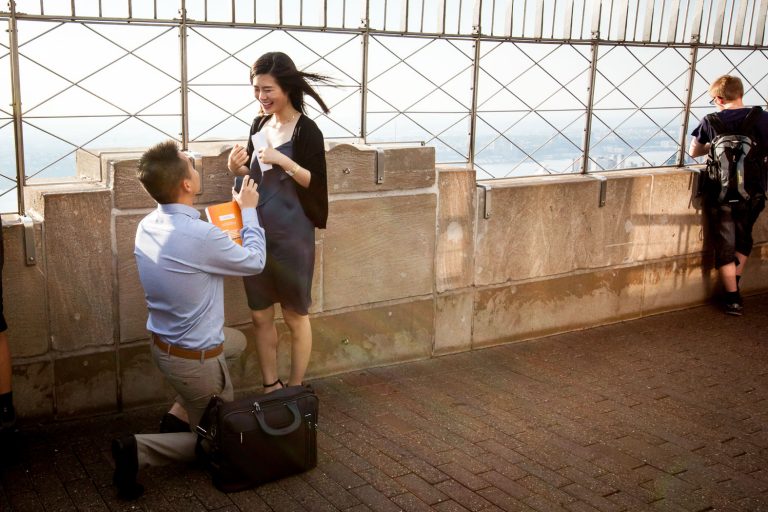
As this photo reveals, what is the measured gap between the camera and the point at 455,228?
6191 millimetres

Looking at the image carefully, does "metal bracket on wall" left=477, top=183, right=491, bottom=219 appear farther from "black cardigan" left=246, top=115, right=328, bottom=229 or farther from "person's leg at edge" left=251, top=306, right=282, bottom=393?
"person's leg at edge" left=251, top=306, right=282, bottom=393

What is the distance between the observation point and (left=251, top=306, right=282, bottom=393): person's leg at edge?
5.09m

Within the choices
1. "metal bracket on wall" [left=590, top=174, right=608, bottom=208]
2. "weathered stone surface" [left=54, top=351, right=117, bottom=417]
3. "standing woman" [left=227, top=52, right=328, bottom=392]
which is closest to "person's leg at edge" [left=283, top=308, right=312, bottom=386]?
"standing woman" [left=227, top=52, right=328, bottom=392]

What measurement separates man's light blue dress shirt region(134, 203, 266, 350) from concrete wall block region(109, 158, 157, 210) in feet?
2.44

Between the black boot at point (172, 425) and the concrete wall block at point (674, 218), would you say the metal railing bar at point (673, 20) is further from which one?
the black boot at point (172, 425)

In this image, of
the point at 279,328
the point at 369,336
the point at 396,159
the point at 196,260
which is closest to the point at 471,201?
the point at 396,159

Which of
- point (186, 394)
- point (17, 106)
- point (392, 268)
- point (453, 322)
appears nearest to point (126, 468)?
point (186, 394)

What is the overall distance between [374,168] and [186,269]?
2.01m

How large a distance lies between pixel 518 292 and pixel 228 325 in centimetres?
243

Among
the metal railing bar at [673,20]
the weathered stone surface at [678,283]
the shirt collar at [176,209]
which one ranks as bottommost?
the weathered stone surface at [678,283]

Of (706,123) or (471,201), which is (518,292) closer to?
(471,201)

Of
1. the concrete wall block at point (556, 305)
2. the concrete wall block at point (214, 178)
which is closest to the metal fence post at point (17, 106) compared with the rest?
the concrete wall block at point (214, 178)

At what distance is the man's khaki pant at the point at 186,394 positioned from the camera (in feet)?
13.4

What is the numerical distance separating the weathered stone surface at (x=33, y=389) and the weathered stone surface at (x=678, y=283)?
16.3 feet
